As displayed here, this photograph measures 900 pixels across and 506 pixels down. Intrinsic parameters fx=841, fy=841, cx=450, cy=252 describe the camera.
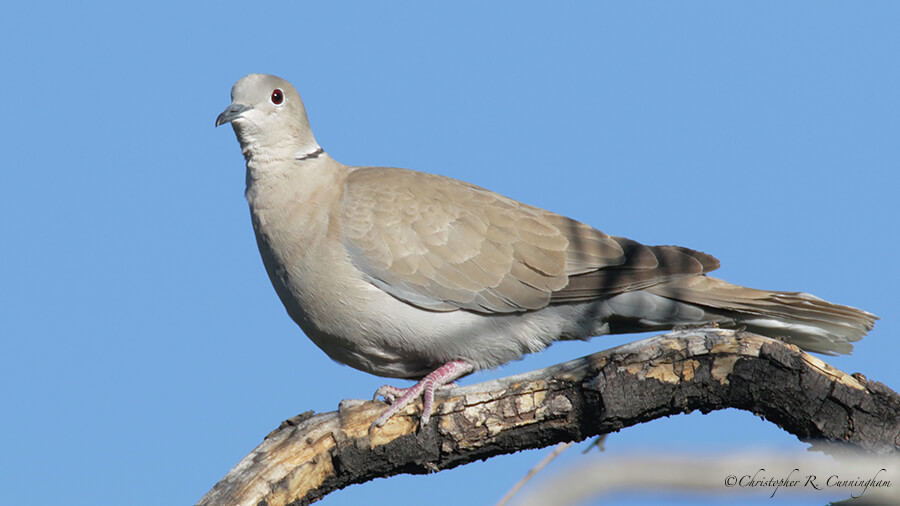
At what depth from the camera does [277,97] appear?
5176 millimetres

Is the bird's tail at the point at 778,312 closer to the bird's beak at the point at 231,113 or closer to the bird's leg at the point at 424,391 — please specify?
the bird's leg at the point at 424,391

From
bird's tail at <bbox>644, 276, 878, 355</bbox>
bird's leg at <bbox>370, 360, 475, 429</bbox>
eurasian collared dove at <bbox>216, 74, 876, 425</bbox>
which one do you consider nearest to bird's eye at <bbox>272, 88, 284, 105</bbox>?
eurasian collared dove at <bbox>216, 74, 876, 425</bbox>

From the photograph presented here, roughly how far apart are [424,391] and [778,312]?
2014 millimetres

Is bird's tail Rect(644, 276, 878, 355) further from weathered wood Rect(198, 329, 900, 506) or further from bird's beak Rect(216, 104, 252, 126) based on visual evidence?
bird's beak Rect(216, 104, 252, 126)

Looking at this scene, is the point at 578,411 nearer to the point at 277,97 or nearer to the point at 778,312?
the point at 778,312

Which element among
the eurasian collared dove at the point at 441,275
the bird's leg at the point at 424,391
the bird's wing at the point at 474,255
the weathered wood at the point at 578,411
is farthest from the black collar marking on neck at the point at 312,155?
the weathered wood at the point at 578,411

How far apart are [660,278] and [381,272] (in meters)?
1.63

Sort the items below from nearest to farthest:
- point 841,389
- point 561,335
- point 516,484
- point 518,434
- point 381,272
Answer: point 516,484
point 841,389
point 518,434
point 381,272
point 561,335

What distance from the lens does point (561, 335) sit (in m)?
5.10

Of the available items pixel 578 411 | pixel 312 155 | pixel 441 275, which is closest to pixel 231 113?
pixel 312 155

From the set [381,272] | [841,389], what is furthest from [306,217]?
[841,389]

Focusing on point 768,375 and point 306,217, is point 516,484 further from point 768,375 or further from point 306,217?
point 306,217

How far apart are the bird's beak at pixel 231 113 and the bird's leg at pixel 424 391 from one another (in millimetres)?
1839

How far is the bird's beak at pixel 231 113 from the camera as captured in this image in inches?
194
